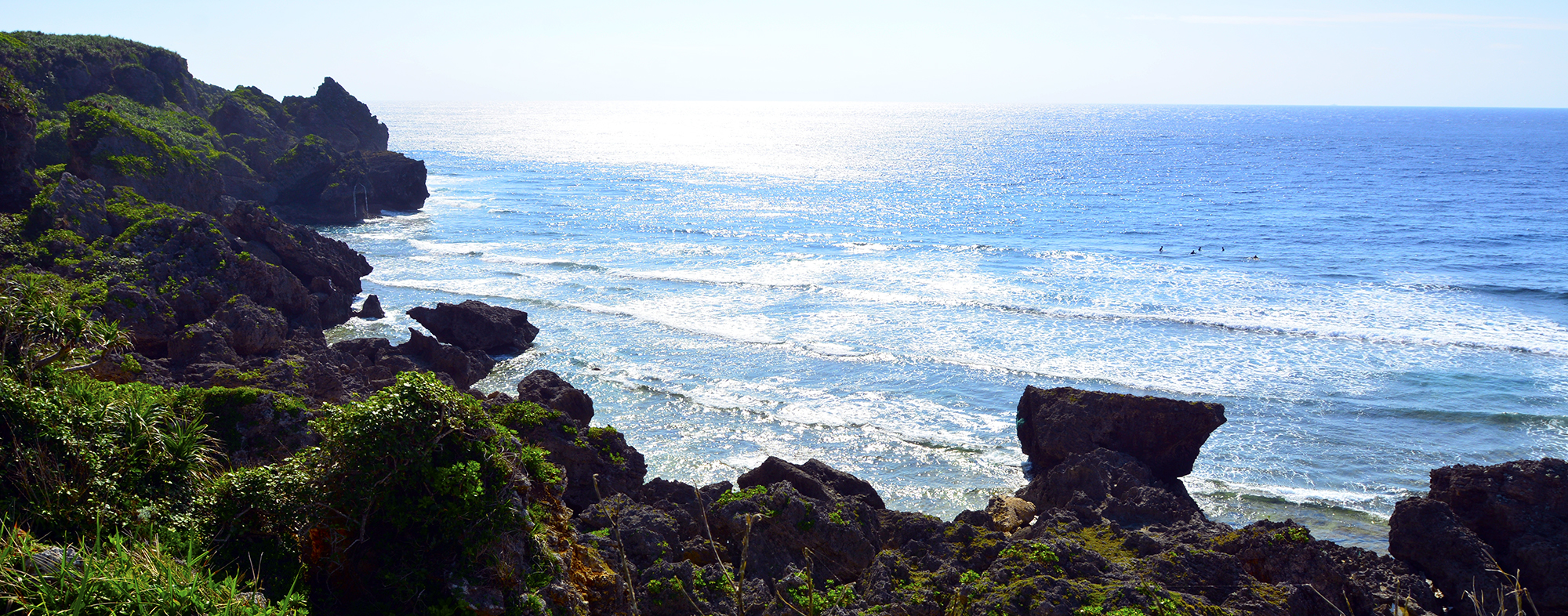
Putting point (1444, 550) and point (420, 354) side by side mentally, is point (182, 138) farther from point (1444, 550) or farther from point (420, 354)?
point (1444, 550)

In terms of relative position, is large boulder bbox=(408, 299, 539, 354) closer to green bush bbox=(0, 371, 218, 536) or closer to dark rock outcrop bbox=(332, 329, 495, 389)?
dark rock outcrop bbox=(332, 329, 495, 389)

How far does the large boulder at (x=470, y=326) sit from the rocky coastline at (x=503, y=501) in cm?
338

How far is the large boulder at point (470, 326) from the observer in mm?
27031

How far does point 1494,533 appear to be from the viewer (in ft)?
43.3

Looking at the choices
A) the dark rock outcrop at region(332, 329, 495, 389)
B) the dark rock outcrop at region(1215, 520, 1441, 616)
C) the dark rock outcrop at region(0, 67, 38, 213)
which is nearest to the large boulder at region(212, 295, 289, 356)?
the dark rock outcrop at region(332, 329, 495, 389)

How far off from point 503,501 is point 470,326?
20002mm

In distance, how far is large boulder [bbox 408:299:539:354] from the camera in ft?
88.7

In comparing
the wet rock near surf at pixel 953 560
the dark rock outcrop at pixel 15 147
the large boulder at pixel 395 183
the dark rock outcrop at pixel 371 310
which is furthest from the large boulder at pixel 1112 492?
the large boulder at pixel 395 183

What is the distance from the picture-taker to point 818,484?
44.2 feet

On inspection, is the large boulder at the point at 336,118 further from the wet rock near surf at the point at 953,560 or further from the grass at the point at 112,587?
the grass at the point at 112,587

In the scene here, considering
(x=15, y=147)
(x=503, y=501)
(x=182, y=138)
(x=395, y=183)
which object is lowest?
(x=503, y=501)

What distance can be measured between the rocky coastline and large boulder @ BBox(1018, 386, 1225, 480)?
0.16 ft

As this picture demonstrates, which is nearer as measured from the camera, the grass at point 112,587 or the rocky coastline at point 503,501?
the grass at point 112,587

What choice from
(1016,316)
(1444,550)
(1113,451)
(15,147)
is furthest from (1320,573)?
(15,147)
